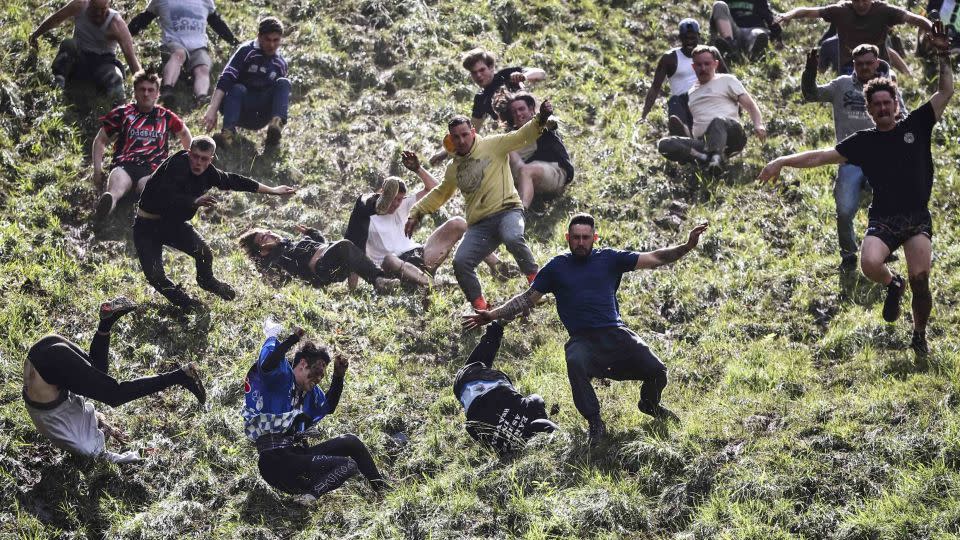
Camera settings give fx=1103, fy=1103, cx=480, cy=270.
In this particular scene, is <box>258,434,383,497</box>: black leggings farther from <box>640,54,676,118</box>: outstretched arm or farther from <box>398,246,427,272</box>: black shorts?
<box>640,54,676,118</box>: outstretched arm

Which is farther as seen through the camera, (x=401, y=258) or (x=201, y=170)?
(x=401, y=258)

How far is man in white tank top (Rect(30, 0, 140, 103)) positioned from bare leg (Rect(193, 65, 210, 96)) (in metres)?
0.80

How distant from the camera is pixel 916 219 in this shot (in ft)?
31.2

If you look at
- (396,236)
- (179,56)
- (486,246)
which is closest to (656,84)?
(396,236)

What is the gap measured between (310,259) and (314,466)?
3.70m

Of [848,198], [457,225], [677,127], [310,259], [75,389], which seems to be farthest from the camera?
[677,127]

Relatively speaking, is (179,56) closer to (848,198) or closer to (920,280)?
(848,198)

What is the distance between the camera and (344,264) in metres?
12.2

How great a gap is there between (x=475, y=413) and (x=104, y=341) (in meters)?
3.40

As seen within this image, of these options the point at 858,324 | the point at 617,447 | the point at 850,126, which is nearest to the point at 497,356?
the point at 617,447

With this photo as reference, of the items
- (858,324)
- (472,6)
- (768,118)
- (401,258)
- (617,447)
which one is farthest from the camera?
(472,6)

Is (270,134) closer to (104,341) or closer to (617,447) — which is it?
(104,341)

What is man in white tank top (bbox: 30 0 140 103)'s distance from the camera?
14.4 metres

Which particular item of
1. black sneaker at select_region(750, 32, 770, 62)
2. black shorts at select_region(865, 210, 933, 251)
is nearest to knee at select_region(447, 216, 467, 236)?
black shorts at select_region(865, 210, 933, 251)
